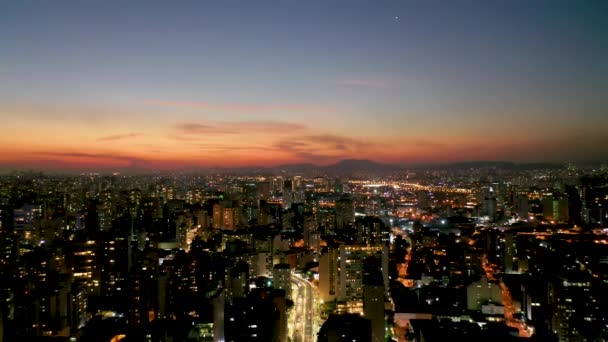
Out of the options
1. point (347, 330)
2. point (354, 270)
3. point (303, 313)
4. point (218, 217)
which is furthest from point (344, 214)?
point (347, 330)

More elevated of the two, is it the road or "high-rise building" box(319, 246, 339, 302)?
"high-rise building" box(319, 246, 339, 302)

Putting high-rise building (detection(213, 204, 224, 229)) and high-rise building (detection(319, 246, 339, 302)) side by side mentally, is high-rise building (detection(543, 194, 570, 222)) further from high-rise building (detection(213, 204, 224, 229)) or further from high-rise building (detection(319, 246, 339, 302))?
high-rise building (detection(213, 204, 224, 229))

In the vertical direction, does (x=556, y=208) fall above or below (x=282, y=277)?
above

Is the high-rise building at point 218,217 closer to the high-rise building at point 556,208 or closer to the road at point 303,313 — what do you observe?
the road at point 303,313

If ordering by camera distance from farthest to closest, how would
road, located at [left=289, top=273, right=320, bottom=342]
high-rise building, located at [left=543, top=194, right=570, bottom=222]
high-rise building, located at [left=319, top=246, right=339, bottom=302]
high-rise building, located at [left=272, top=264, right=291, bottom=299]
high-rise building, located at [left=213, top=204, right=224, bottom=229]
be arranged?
high-rise building, located at [left=213, top=204, right=224, bottom=229], high-rise building, located at [left=543, top=194, right=570, bottom=222], high-rise building, located at [left=319, top=246, right=339, bottom=302], high-rise building, located at [left=272, top=264, right=291, bottom=299], road, located at [left=289, top=273, right=320, bottom=342]

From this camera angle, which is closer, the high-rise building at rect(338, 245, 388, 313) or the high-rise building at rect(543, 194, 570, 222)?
the high-rise building at rect(338, 245, 388, 313)

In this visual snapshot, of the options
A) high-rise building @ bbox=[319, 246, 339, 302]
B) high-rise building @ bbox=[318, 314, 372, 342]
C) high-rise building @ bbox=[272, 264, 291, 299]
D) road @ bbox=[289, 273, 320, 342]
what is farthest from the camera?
high-rise building @ bbox=[319, 246, 339, 302]

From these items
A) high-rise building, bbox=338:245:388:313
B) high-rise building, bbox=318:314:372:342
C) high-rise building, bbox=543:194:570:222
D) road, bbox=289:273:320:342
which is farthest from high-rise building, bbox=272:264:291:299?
high-rise building, bbox=543:194:570:222

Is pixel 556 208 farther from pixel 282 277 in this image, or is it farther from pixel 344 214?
pixel 282 277

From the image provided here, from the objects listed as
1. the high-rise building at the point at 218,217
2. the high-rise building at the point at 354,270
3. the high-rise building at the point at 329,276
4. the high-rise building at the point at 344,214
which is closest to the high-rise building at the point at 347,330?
the high-rise building at the point at 354,270

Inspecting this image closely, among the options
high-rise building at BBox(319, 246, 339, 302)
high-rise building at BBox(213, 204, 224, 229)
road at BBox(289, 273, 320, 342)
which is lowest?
road at BBox(289, 273, 320, 342)
